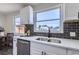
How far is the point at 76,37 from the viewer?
155cm

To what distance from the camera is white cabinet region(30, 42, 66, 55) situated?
3.92 feet

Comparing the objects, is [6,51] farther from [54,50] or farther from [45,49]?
[54,50]

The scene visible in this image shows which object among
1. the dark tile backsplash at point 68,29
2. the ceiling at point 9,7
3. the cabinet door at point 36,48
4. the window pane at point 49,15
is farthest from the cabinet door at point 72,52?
the ceiling at point 9,7

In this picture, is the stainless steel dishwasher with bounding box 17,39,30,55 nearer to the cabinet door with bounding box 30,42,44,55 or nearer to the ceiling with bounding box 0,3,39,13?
the cabinet door with bounding box 30,42,44,55

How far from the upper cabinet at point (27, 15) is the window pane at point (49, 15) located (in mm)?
128

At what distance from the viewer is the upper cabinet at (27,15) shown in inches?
58.2

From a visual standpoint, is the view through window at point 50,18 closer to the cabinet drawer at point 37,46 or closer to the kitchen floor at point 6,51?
the cabinet drawer at point 37,46

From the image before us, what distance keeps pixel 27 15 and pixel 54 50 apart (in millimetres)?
640

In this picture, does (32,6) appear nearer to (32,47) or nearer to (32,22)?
(32,22)

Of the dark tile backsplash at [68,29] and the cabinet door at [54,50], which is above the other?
the dark tile backsplash at [68,29]

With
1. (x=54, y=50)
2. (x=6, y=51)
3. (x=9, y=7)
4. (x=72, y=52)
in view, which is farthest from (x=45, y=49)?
(x=9, y=7)

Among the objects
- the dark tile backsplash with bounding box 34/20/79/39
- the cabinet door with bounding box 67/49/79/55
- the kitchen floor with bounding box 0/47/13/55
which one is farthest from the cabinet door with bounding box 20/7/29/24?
the cabinet door with bounding box 67/49/79/55

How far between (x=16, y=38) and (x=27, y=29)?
20cm

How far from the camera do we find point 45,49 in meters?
1.35
